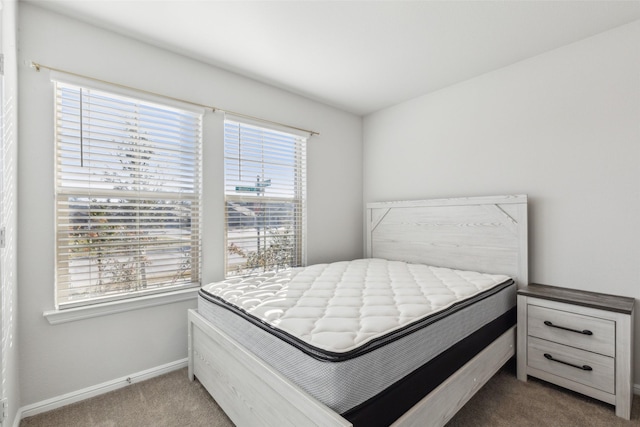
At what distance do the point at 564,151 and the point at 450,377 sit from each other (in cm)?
196

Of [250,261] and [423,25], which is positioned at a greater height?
[423,25]

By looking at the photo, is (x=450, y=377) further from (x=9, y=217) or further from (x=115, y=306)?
(x=9, y=217)

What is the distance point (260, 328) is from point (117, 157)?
5.36 feet

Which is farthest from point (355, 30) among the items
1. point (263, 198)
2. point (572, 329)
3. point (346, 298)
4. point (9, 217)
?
point (572, 329)

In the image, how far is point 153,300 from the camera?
2.19 m

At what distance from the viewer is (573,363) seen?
1903 millimetres

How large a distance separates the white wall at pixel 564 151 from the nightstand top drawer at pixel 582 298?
0.11m

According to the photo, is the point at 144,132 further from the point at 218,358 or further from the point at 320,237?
the point at 320,237

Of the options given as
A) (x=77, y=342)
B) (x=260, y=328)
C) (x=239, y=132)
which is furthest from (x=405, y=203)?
(x=77, y=342)

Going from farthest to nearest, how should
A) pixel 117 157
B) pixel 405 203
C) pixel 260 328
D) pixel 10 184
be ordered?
1. pixel 405 203
2. pixel 117 157
3. pixel 10 184
4. pixel 260 328

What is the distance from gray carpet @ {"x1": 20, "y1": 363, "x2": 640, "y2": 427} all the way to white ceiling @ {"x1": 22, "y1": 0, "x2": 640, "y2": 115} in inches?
98.0

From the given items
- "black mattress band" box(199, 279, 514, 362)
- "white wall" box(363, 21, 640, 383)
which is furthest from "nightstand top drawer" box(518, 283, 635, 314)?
"black mattress band" box(199, 279, 514, 362)

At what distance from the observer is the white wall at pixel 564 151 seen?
79.1 inches

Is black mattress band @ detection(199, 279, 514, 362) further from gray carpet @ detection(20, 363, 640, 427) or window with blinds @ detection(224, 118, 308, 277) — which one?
window with blinds @ detection(224, 118, 308, 277)
